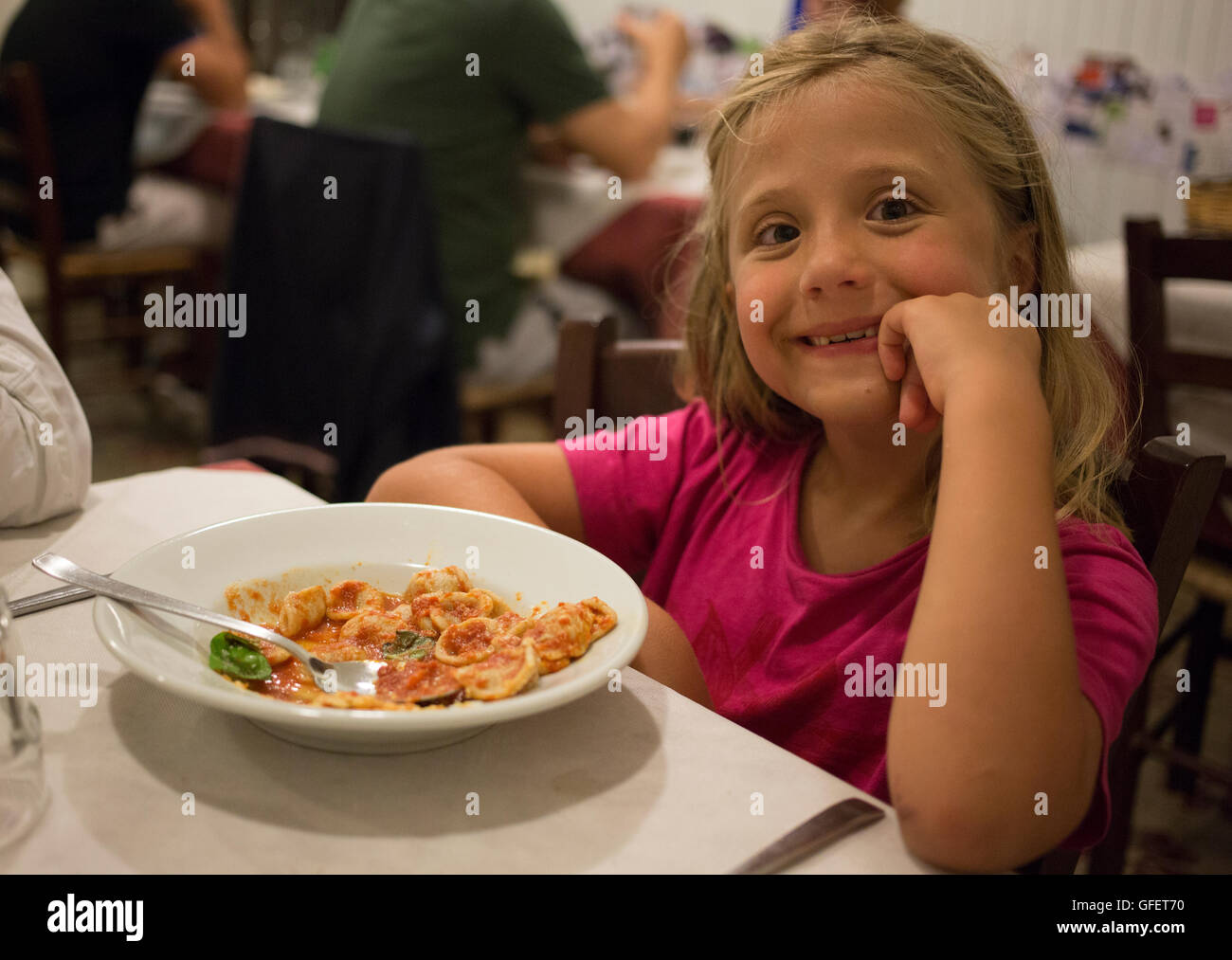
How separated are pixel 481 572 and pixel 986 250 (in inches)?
20.8

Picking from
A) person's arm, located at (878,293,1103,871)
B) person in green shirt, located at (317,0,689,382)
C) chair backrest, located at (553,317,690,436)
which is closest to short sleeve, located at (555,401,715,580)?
chair backrest, located at (553,317,690,436)

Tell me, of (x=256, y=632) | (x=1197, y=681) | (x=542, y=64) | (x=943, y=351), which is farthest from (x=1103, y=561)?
(x=542, y=64)

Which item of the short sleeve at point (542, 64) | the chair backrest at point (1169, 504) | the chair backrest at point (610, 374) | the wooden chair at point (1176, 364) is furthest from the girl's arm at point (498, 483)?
the short sleeve at point (542, 64)

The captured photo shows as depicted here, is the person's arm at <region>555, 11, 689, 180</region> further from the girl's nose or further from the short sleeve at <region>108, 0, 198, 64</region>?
the girl's nose

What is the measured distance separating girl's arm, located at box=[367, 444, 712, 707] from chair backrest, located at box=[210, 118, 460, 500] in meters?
1.03

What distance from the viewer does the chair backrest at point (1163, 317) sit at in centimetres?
160

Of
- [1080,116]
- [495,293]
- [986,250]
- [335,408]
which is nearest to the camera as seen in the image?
[986,250]

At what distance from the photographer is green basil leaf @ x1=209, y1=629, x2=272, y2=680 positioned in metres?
0.67

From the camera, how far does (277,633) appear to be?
2.24ft

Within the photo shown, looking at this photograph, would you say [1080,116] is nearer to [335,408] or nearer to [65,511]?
[335,408]

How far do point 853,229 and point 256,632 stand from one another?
576mm

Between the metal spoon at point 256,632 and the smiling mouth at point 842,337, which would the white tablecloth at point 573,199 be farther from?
the metal spoon at point 256,632

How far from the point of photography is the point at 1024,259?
3.39ft

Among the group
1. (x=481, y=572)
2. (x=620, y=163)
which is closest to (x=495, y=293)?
(x=620, y=163)
